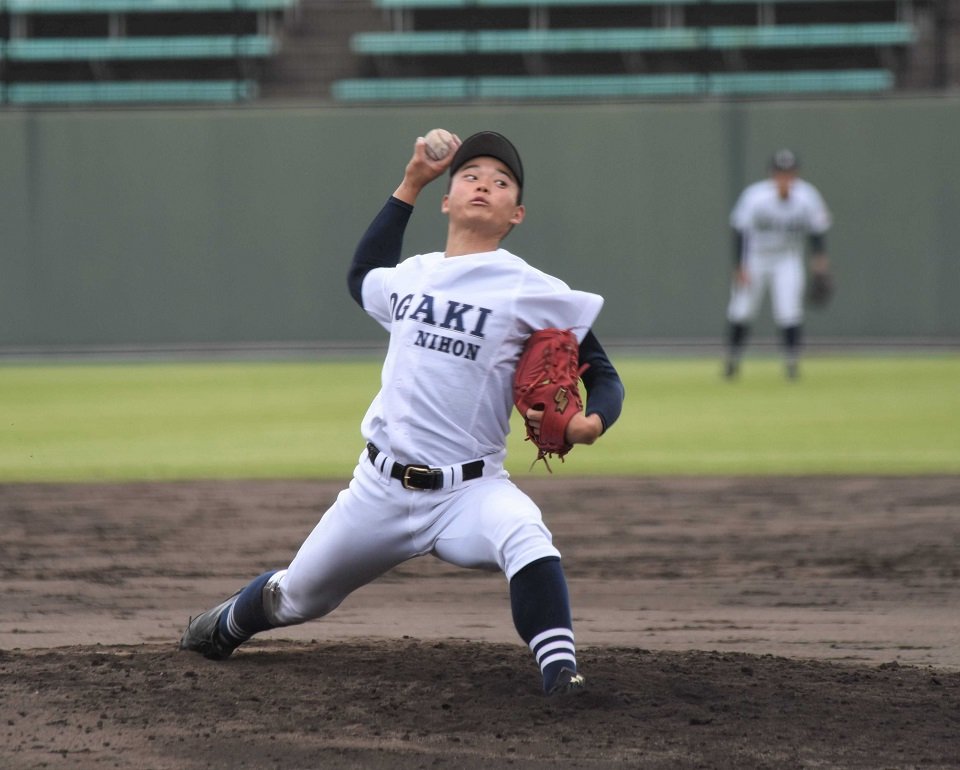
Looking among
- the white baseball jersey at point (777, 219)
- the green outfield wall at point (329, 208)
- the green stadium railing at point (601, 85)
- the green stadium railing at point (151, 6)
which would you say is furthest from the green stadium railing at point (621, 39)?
the white baseball jersey at point (777, 219)

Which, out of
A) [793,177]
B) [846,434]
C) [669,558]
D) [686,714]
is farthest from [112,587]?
[793,177]

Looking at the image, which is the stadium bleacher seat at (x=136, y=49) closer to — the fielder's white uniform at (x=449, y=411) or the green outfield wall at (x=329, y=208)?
the green outfield wall at (x=329, y=208)

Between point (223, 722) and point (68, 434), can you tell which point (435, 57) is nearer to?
point (68, 434)

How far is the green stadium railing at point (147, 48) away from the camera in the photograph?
1761 cm

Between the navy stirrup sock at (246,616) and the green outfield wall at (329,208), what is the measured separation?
12657 mm

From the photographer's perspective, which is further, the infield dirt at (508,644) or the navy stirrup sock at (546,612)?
the navy stirrup sock at (546,612)

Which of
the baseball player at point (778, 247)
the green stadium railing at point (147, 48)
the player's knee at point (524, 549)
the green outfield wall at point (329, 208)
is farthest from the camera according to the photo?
the green stadium railing at point (147, 48)

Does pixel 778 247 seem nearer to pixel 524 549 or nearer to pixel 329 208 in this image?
pixel 329 208

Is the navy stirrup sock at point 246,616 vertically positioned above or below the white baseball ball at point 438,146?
below

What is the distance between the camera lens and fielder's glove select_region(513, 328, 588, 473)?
3.35 meters

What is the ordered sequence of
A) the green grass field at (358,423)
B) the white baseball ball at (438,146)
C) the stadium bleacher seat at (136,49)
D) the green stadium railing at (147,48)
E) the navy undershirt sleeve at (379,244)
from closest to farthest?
1. the white baseball ball at (438,146)
2. the navy undershirt sleeve at (379,244)
3. the green grass field at (358,423)
4. the stadium bleacher seat at (136,49)
5. the green stadium railing at (147,48)

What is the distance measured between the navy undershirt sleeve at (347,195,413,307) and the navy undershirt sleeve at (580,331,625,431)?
2.05 ft

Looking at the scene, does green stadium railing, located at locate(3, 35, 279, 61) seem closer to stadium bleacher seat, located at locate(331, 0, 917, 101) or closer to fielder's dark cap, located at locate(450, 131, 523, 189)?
stadium bleacher seat, located at locate(331, 0, 917, 101)

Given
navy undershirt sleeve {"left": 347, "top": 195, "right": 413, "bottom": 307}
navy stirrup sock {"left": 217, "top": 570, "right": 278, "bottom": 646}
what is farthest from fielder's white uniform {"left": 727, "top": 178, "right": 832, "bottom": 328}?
navy stirrup sock {"left": 217, "top": 570, "right": 278, "bottom": 646}
